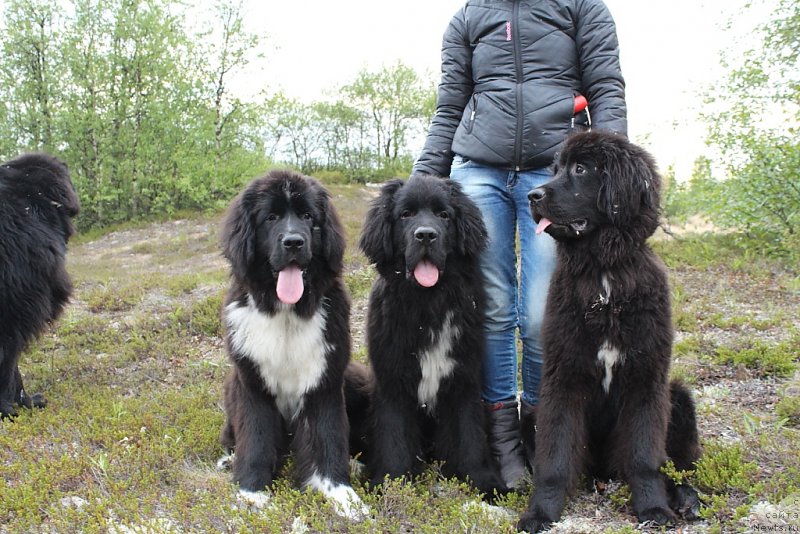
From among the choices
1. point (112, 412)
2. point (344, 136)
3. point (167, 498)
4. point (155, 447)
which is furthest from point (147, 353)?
point (344, 136)

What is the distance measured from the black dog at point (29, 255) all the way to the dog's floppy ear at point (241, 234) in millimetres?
2279

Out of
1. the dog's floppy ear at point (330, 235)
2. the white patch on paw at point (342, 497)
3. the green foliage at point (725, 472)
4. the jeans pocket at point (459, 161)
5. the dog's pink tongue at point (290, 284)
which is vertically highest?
the jeans pocket at point (459, 161)

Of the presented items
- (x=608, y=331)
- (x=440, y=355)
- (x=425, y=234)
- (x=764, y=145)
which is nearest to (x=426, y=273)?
(x=425, y=234)

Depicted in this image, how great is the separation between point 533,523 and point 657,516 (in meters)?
0.57

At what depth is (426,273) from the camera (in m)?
3.29

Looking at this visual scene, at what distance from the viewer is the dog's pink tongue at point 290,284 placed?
10.4ft

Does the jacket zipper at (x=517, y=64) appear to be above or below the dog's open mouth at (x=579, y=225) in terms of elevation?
above

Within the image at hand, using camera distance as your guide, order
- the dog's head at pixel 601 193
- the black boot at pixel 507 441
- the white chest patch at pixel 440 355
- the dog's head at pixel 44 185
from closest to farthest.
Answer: the dog's head at pixel 601 193 < the white chest patch at pixel 440 355 < the black boot at pixel 507 441 < the dog's head at pixel 44 185

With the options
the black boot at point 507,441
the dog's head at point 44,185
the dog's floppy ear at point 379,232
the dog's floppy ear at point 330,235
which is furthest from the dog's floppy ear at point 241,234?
the dog's head at point 44,185

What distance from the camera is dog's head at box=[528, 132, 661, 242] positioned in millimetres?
2799

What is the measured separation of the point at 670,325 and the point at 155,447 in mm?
3095

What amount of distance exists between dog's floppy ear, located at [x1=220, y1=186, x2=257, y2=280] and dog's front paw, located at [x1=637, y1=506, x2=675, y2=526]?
2384 millimetres

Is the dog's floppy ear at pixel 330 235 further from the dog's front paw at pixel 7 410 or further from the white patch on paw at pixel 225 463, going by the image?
the dog's front paw at pixel 7 410

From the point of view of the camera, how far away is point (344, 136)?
92.6 ft
